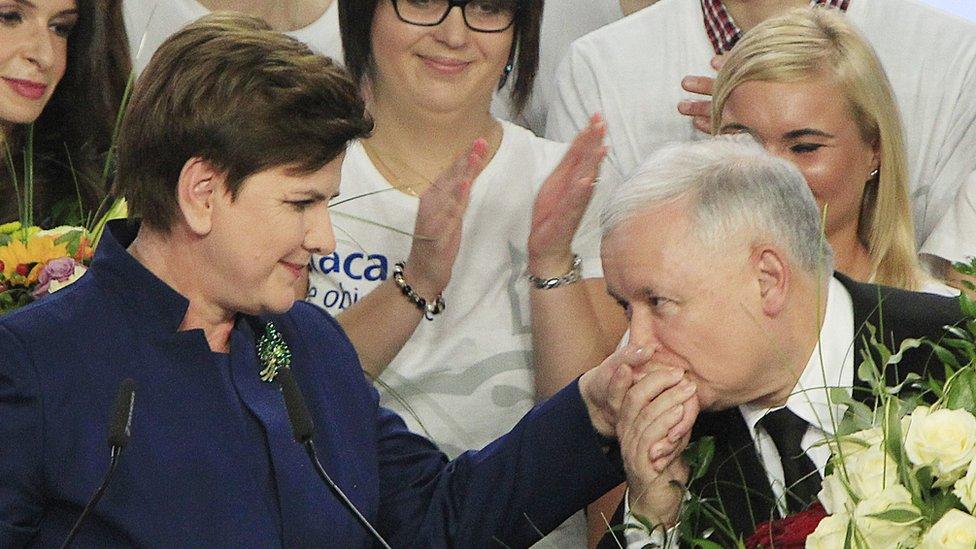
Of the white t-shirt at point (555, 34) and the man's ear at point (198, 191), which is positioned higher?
the man's ear at point (198, 191)

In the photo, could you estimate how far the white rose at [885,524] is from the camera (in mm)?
1439

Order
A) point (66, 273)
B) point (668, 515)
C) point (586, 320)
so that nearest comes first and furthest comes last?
point (668, 515) → point (66, 273) → point (586, 320)

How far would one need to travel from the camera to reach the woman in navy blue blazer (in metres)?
1.69

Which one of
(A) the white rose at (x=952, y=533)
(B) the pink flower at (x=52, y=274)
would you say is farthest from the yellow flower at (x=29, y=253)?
(A) the white rose at (x=952, y=533)

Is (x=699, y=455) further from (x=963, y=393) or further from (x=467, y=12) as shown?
(x=467, y=12)

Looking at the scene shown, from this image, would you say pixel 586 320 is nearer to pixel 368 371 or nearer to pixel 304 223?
pixel 368 371

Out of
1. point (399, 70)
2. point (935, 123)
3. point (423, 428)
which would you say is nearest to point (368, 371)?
point (423, 428)

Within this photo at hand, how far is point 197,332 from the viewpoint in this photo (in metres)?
1.82

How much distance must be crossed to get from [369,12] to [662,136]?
0.59 m

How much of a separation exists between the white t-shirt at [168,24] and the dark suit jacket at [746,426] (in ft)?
4.32

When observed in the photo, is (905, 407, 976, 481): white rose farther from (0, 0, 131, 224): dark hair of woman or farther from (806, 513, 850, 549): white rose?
(0, 0, 131, 224): dark hair of woman

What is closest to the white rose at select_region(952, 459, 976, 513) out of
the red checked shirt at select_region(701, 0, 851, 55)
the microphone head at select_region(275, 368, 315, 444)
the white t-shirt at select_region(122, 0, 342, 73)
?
the microphone head at select_region(275, 368, 315, 444)

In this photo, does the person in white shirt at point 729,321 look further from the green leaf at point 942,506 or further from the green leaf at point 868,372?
the green leaf at point 942,506

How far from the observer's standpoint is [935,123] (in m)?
2.85
